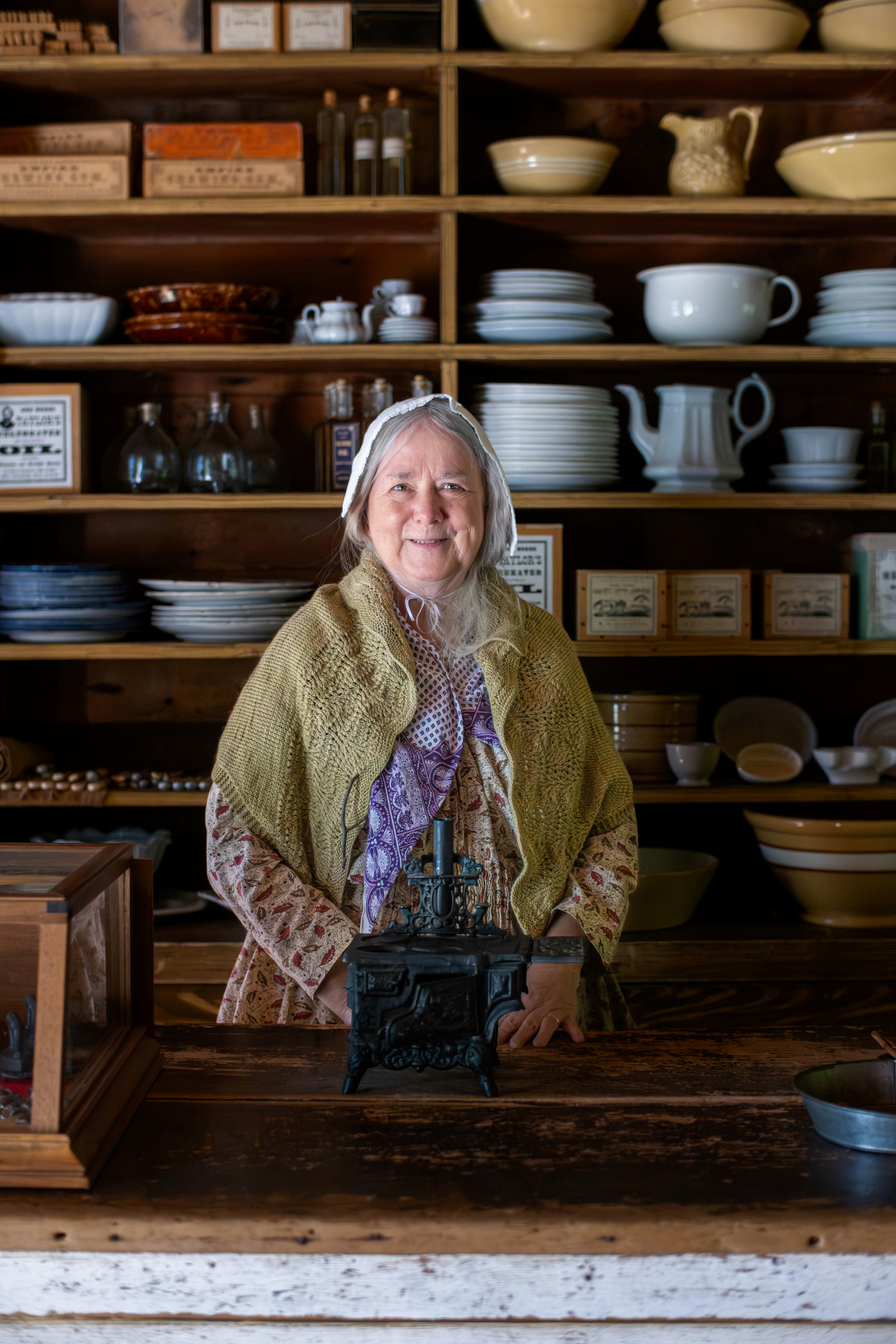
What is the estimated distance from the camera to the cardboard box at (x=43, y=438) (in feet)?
8.71

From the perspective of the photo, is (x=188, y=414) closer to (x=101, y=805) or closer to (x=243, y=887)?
(x=101, y=805)

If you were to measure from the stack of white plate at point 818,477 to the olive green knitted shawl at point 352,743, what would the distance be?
47.6 inches

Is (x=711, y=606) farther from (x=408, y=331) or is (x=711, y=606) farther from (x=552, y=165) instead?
(x=552, y=165)

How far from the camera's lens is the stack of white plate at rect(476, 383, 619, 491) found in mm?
2590

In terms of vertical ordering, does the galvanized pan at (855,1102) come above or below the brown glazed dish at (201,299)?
below

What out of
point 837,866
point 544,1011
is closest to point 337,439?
point 837,866

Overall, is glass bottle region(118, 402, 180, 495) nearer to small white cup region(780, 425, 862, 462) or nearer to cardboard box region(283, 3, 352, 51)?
cardboard box region(283, 3, 352, 51)

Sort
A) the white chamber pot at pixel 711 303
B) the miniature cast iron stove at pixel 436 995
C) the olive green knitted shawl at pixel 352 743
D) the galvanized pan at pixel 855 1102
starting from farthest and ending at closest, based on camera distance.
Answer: the white chamber pot at pixel 711 303 < the olive green knitted shawl at pixel 352 743 < the miniature cast iron stove at pixel 436 995 < the galvanized pan at pixel 855 1102

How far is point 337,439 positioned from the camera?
2.66 m

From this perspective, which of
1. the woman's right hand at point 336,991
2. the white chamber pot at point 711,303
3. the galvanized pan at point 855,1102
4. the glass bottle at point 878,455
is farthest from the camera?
the glass bottle at point 878,455

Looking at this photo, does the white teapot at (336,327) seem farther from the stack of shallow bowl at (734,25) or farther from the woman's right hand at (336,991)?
the woman's right hand at (336,991)

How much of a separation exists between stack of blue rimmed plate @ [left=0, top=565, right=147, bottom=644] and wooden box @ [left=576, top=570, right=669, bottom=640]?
101cm

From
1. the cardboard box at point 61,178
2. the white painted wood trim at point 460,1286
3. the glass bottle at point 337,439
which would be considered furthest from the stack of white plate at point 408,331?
the white painted wood trim at point 460,1286

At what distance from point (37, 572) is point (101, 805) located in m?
0.53
